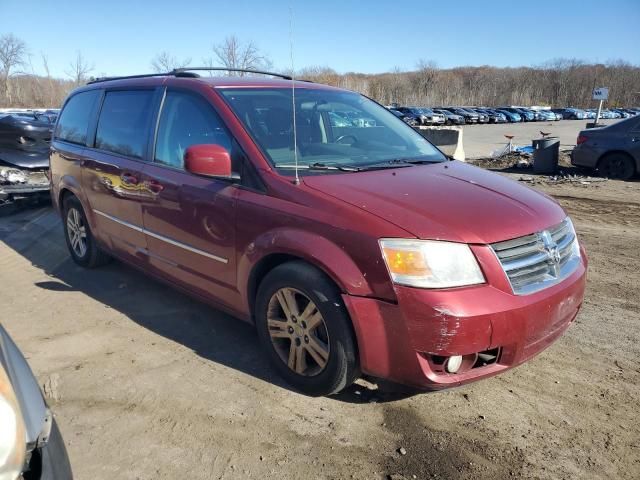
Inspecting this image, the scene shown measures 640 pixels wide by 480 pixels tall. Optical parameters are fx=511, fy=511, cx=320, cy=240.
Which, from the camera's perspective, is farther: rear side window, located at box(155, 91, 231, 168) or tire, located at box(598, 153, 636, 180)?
tire, located at box(598, 153, 636, 180)

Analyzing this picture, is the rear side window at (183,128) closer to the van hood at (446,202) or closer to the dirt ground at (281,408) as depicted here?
the van hood at (446,202)

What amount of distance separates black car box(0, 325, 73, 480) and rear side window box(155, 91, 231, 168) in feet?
6.44

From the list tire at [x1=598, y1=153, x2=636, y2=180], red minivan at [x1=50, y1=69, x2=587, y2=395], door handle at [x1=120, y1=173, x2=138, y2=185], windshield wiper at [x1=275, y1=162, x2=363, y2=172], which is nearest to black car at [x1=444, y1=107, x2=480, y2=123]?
tire at [x1=598, y1=153, x2=636, y2=180]

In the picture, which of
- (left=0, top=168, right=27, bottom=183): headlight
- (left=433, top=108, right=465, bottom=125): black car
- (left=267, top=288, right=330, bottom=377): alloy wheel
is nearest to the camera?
(left=267, top=288, right=330, bottom=377): alloy wheel

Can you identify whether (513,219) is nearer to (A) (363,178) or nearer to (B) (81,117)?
(A) (363,178)

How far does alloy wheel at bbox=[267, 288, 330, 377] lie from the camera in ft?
9.51

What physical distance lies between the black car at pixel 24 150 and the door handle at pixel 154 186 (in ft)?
17.0

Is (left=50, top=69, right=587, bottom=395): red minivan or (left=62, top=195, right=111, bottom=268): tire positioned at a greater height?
(left=50, top=69, right=587, bottom=395): red minivan

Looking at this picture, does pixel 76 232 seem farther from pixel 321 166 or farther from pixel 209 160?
pixel 321 166

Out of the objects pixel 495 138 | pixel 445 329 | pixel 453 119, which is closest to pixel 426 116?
pixel 453 119

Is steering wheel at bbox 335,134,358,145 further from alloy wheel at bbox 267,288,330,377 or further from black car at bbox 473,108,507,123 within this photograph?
black car at bbox 473,108,507,123

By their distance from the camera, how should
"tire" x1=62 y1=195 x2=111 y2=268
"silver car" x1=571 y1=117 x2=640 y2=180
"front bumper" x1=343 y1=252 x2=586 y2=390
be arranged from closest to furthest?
"front bumper" x1=343 y1=252 x2=586 y2=390 → "tire" x1=62 y1=195 x2=111 y2=268 → "silver car" x1=571 y1=117 x2=640 y2=180

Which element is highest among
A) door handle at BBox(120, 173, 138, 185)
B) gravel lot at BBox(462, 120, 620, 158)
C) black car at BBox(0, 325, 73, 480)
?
door handle at BBox(120, 173, 138, 185)

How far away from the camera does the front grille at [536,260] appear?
2.61m
